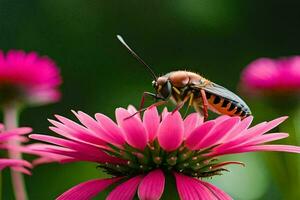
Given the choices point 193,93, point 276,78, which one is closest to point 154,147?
point 193,93

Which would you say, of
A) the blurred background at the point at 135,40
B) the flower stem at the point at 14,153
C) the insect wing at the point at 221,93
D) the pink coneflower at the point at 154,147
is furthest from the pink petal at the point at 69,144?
the blurred background at the point at 135,40

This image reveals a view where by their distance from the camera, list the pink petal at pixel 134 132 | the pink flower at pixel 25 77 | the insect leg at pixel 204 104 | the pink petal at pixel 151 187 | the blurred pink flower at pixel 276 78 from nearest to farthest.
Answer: the pink petal at pixel 151 187
the pink petal at pixel 134 132
the insect leg at pixel 204 104
the pink flower at pixel 25 77
the blurred pink flower at pixel 276 78

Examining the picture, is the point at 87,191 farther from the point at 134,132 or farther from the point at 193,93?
the point at 193,93

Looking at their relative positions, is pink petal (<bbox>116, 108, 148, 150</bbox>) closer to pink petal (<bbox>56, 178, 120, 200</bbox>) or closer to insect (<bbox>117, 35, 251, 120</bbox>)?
pink petal (<bbox>56, 178, 120, 200</bbox>)

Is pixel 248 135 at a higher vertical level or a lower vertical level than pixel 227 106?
lower

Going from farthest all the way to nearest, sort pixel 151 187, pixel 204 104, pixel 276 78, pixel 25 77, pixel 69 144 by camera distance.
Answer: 1. pixel 276 78
2. pixel 25 77
3. pixel 204 104
4. pixel 69 144
5. pixel 151 187

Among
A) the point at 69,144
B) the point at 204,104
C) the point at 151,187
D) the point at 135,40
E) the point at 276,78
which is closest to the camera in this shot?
the point at 151,187

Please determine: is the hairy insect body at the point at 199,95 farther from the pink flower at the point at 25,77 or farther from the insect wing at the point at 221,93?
the pink flower at the point at 25,77
